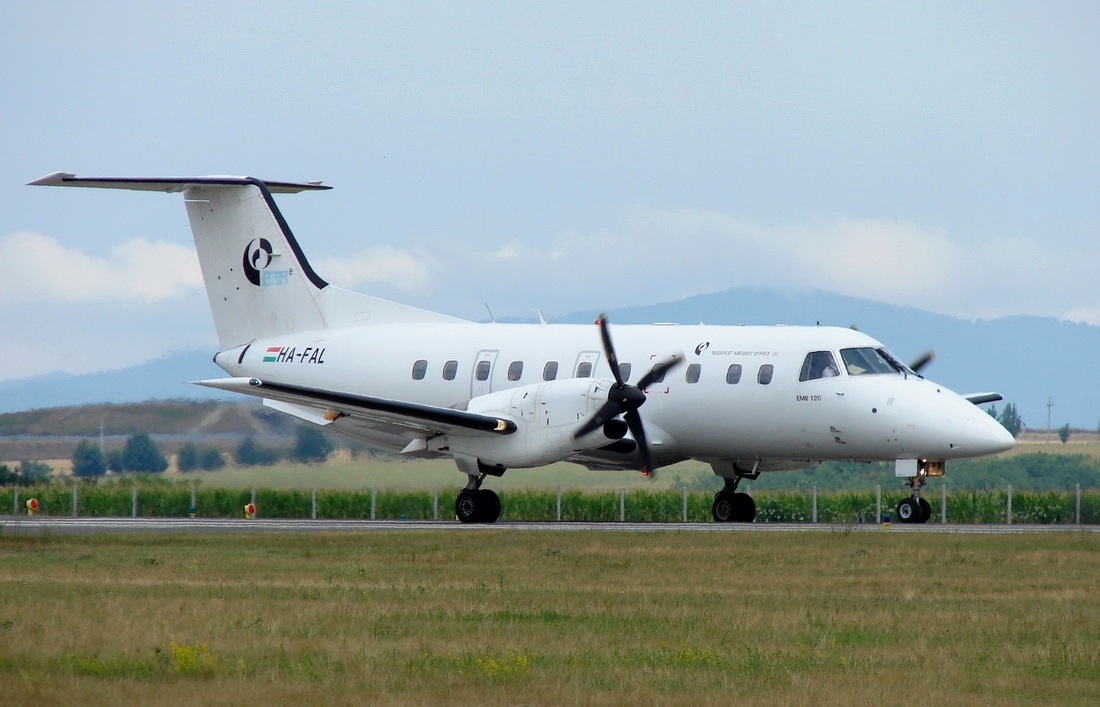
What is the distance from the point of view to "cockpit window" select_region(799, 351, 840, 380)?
27.0 meters

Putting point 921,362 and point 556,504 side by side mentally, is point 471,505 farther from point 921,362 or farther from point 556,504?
point 921,362

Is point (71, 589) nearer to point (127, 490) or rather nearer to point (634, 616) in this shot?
point (634, 616)

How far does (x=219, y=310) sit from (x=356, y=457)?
4.66 metres

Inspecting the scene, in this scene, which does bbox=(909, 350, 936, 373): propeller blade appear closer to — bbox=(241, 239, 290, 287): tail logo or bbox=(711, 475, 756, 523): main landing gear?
bbox=(711, 475, 756, 523): main landing gear

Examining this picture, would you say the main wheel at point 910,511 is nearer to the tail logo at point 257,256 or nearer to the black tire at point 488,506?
the black tire at point 488,506

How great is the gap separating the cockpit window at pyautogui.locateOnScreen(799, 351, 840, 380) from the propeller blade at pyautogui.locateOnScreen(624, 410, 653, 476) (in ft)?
9.96

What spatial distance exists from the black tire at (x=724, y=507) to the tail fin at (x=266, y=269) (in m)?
7.17

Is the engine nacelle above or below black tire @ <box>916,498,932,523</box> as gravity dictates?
above

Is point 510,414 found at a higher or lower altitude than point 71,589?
higher

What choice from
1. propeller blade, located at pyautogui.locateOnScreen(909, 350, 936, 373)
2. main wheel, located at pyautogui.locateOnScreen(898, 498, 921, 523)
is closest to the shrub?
main wheel, located at pyautogui.locateOnScreen(898, 498, 921, 523)

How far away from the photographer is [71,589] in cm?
1616

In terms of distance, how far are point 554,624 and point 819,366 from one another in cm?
1391

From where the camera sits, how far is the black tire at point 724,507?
3058 cm

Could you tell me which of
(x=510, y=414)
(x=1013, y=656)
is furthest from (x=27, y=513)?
(x=1013, y=656)
